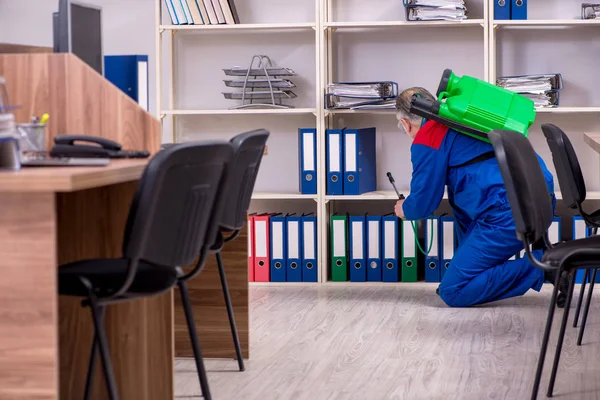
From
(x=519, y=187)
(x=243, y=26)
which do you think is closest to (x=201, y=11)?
(x=243, y=26)

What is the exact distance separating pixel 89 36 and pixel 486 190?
7.28ft

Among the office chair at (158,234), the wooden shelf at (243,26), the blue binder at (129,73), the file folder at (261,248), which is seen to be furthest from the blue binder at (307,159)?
the office chair at (158,234)

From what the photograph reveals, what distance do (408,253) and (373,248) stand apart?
0.60ft

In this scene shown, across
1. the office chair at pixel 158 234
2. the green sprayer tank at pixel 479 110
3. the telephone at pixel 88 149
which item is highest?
the green sprayer tank at pixel 479 110

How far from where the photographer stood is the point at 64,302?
2.55m

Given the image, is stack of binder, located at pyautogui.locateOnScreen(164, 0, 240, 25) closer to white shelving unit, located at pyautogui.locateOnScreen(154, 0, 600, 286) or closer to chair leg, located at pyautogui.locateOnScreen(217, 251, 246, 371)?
white shelving unit, located at pyautogui.locateOnScreen(154, 0, 600, 286)

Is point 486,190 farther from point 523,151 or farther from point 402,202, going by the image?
point 523,151

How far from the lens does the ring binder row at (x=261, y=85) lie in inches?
198

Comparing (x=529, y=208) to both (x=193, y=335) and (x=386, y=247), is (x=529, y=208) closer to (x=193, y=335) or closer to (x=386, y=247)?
(x=193, y=335)

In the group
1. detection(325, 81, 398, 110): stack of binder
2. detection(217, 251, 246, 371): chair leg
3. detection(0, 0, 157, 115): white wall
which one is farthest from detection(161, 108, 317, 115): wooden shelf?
detection(217, 251, 246, 371): chair leg

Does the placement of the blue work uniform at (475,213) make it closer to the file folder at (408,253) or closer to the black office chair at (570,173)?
the file folder at (408,253)

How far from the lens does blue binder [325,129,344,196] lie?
4969 mm

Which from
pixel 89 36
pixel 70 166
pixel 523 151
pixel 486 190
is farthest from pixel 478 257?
pixel 70 166

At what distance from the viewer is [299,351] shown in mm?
3498
